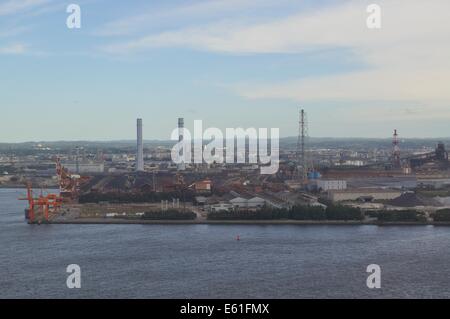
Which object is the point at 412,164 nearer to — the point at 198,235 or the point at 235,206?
the point at 235,206

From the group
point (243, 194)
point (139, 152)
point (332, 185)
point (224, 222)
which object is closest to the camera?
point (224, 222)

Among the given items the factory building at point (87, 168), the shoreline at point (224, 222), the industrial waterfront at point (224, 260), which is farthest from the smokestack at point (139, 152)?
the industrial waterfront at point (224, 260)

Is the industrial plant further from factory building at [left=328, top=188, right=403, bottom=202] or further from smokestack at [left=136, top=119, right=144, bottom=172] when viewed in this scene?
smokestack at [left=136, top=119, right=144, bottom=172]

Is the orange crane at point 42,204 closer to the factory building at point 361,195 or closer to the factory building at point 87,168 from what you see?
the factory building at point 361,195

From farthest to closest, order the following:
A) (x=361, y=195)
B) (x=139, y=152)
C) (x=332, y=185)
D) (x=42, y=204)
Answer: (x=139, y=152), (x=332, y=185), (x=361, y=195), (x=42, y=204)

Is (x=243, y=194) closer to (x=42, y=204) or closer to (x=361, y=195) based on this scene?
(x=361, y=195)

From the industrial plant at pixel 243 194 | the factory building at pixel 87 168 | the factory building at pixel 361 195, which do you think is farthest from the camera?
the factory building at pixel 87 168

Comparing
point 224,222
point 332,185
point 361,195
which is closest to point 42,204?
point 224,222

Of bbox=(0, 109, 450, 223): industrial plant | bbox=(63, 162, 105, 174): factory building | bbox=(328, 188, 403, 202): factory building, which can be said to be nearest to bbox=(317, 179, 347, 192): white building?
bbox=(0, 109, 450, 223): industrial plant
